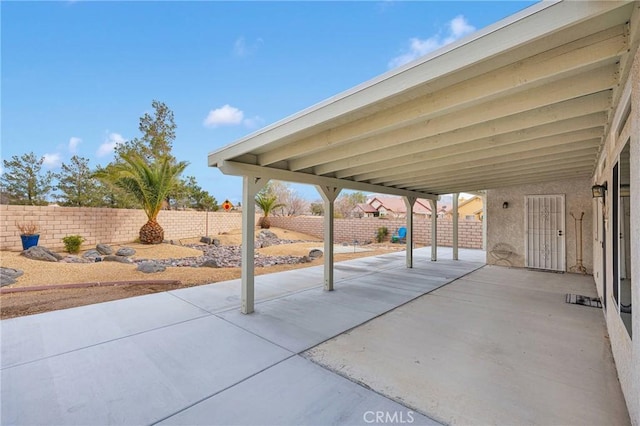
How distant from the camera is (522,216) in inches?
344

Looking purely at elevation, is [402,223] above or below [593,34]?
below

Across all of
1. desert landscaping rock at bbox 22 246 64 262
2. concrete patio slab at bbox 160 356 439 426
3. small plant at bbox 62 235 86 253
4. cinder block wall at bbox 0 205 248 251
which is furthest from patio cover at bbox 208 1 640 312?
cinder block wall at bbox 0 205 248 251

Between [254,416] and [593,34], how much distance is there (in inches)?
143

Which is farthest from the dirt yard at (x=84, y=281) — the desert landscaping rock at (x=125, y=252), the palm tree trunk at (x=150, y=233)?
the palm tree trunk at (x=150, y=233)

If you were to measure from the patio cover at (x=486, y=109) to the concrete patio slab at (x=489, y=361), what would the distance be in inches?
99.6

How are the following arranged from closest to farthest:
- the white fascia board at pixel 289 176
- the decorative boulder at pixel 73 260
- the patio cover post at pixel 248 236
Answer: the white fascia board at pixel 289 176 < the patio cover post at pixel 248 236 < the decorative boulder at pixel 73 260

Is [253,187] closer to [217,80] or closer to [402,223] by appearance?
[402,223]

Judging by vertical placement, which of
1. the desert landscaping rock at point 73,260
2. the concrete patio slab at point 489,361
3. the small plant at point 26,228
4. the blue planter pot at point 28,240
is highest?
the small plant at point 26,228

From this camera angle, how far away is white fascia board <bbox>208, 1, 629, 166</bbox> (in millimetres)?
1657

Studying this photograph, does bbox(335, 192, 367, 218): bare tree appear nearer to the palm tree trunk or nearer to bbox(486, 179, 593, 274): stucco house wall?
the palm tree trunk

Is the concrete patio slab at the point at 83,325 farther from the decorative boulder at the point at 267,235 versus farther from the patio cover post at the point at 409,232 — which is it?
the decorative boulder at the point at 267,235

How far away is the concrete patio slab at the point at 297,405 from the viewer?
2141 mm

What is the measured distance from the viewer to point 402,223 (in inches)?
654

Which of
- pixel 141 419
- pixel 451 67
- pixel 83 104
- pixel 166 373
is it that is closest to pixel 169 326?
pixel 166 373
